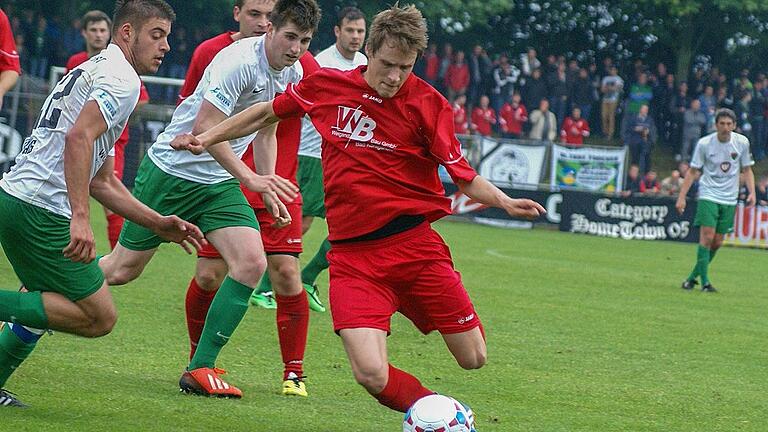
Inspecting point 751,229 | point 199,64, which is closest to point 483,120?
point 751,229

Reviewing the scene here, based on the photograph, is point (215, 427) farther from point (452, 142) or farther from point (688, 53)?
point (688, 53)

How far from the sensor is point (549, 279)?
568 inches

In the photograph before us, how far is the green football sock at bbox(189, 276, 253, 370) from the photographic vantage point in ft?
21.3

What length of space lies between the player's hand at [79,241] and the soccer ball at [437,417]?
5.07ft

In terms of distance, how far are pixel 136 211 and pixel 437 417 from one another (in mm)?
1742

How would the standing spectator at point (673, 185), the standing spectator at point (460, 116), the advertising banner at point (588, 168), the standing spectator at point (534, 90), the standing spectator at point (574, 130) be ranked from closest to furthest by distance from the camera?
the advertising banner at point (588, 168), the standing spectator at point (673, 185), the standing spectator at point (460, 116), the standing spectator at point (574, 130), the standing spectator at point (534, 90)

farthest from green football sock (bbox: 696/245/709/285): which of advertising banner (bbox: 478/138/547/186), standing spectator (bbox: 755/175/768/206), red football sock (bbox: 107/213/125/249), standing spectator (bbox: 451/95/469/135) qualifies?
standing spectator (bbox: 451/95/469/135)

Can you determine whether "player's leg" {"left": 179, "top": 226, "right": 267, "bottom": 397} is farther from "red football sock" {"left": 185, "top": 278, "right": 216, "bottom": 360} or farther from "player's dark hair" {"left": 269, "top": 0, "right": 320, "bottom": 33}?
"player's dark hair" {"left": 269, "top": 0, "right": 320, "bottom": 33}

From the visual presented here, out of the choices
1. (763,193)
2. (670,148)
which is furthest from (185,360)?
(670,148)

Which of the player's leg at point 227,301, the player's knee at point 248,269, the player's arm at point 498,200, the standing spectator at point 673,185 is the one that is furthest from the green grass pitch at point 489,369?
the standing spectator at point 673,185

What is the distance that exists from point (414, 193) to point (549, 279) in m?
8.85

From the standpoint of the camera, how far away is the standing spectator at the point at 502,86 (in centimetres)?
3033

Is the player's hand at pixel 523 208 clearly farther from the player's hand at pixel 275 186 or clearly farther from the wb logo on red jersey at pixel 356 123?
the player's hand at pixel 275 186

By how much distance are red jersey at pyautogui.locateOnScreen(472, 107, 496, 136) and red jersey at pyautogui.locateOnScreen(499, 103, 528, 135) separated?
0.30 metres
